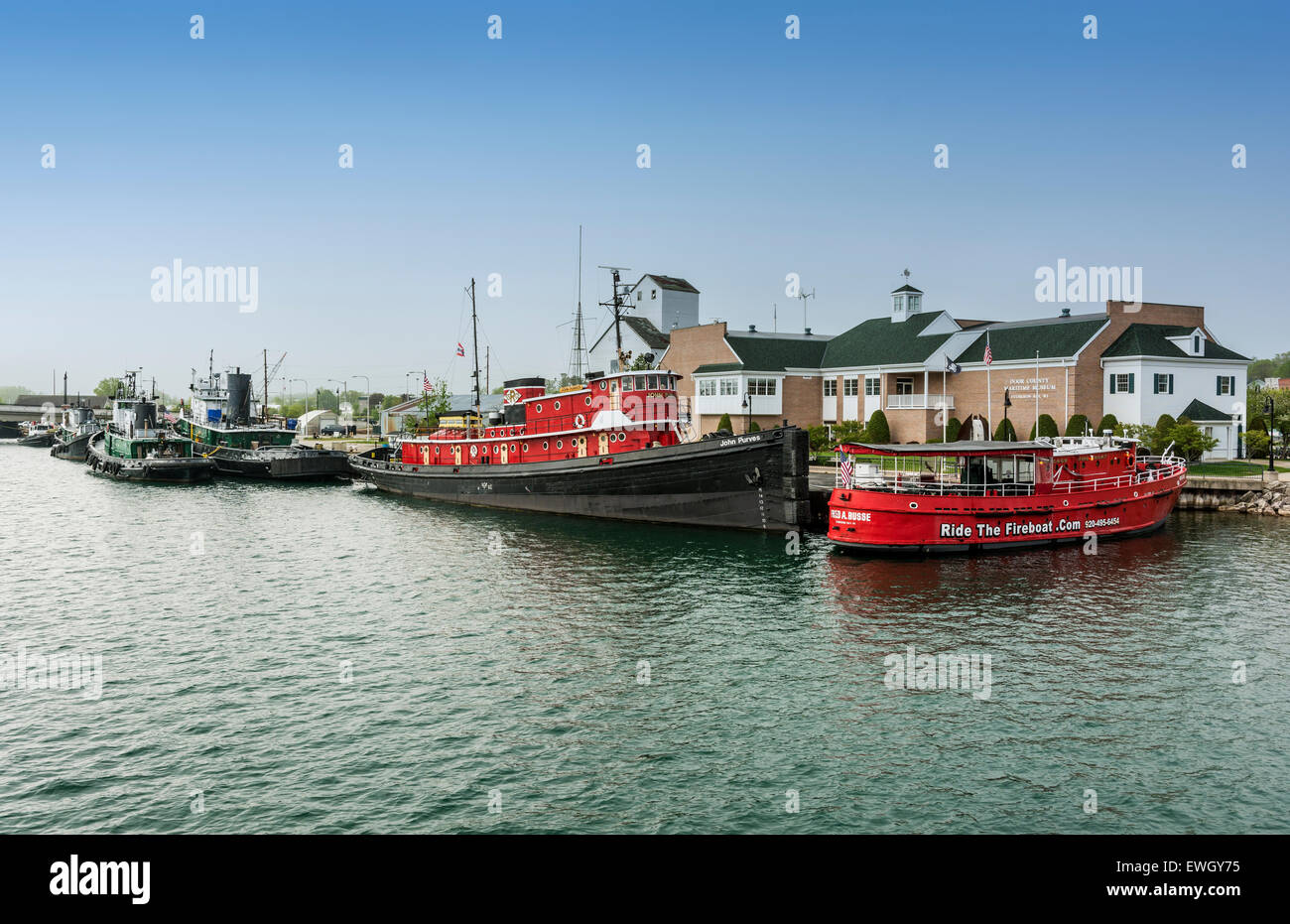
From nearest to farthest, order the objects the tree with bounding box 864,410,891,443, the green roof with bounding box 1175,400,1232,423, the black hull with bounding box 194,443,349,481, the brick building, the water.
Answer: the water
the green roof with bounding box 1175,400,1232,423
the brick building
the tree with bounding box 864,410,891,443
the black hull with bounding box 194,443,349,481

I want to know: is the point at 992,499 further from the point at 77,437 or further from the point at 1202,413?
the point at 77,437

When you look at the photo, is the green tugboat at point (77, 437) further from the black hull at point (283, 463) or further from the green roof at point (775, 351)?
the green roof at point (775, 351)

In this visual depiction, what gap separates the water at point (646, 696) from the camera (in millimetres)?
12922

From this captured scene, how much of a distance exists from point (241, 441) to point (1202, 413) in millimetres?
80112

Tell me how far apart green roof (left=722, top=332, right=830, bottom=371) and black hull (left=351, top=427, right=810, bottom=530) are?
2635cm

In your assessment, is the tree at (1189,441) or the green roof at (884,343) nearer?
the tree at (1189,441)

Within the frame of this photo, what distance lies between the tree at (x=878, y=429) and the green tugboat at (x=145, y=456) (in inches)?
2168

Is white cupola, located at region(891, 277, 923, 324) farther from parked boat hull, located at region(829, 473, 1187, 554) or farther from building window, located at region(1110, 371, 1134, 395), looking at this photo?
parked boat hull, located at region(829, 473, 1187, 554)

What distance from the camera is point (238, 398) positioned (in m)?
92.0

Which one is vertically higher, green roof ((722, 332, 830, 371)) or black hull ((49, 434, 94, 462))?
green roof ((722, 332, 830, 371))

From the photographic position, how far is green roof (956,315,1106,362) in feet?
183
